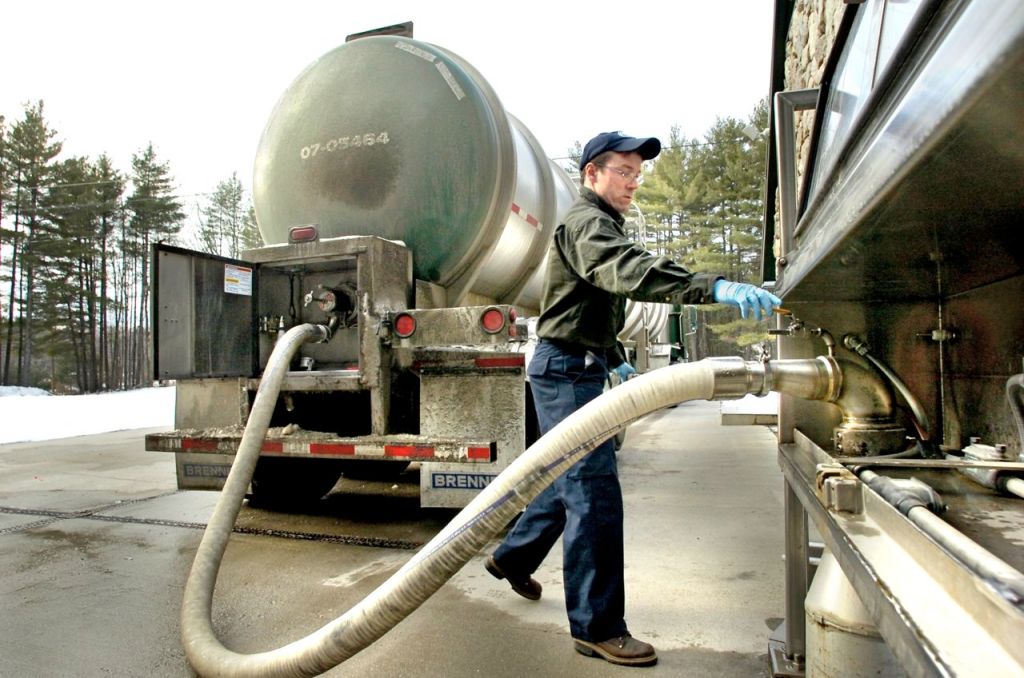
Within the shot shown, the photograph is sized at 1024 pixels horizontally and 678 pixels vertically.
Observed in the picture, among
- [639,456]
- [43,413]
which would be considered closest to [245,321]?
[639,456]

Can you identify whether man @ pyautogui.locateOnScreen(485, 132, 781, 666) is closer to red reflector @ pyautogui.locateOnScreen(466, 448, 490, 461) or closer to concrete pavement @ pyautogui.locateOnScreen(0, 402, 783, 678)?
concrete pavement @ pyautogui.locateOnScreen(0, 402, 783, 678)

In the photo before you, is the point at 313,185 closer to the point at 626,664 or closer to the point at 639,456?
the point at 626,664

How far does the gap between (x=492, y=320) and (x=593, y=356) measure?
43.8 inches

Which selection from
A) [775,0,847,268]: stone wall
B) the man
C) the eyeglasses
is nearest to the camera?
the man

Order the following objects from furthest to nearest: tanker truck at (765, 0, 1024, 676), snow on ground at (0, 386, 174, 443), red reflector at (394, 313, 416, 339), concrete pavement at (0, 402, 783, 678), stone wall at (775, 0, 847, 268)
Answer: snow on ground at (0, 386, 174, 443), stone wall at (775, 0, 847, 268), red reflector at (394, 313, 416, 339), concrete pavement at (0, 402, 783, 678), tanker truck at (765, 0, 1024, 676)

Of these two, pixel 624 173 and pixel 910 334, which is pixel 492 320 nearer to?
pixel 624 173

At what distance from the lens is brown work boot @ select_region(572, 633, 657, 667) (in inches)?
84.7

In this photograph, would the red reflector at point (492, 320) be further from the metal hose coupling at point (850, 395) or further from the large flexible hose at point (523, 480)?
the metal hose coupling at point (850, 395)

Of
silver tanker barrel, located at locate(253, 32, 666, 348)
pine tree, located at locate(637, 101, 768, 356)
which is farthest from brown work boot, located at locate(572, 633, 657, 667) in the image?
pine tree, located at locate(637, 101, 768, 356)

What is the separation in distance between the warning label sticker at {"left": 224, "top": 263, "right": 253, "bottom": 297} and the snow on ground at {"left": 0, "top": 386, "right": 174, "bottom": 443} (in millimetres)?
7398

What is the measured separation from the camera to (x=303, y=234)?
3.89 m

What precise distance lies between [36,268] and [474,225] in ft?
104

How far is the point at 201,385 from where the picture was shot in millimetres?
4000

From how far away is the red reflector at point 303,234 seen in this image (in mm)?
3867
